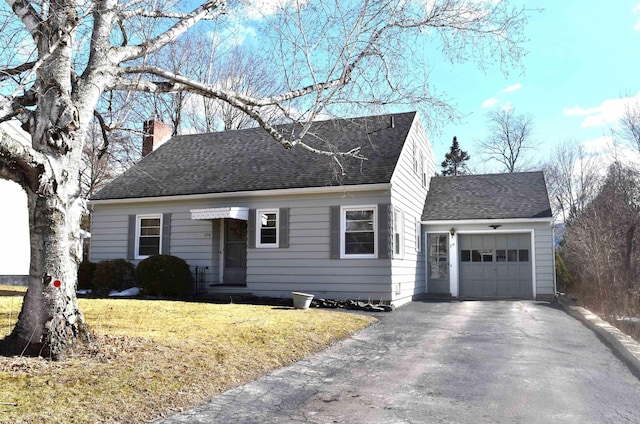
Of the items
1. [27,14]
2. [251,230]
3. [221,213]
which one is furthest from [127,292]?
[27,14]

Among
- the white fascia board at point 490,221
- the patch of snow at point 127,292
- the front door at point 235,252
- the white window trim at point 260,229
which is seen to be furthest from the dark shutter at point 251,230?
the white fascia board at point 490,221

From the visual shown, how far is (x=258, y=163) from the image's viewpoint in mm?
16219

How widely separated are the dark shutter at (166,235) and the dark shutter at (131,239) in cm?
103

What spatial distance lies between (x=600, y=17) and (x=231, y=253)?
1104 cm

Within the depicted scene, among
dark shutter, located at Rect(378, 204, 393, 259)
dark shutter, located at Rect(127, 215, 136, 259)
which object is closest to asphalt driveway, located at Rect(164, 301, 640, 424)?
dark shutter, located at Rect(378, 204, 393, 259)

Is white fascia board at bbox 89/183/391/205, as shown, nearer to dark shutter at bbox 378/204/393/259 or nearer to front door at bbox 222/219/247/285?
dark shutter at bbox 378/204/393/259

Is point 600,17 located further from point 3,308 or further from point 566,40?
point 3,308

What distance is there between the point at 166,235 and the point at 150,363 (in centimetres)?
1058

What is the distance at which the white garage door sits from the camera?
16453 mm

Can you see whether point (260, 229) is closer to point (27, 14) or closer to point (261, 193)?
point (261, 193)

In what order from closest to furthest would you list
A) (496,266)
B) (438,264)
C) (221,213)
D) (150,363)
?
(150,363), (221,213), (496,266), (438,264)

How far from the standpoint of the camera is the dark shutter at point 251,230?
47.9 feet

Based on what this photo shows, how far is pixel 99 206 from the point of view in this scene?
669 inches

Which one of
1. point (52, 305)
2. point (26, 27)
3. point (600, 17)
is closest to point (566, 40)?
point (600, 17)
